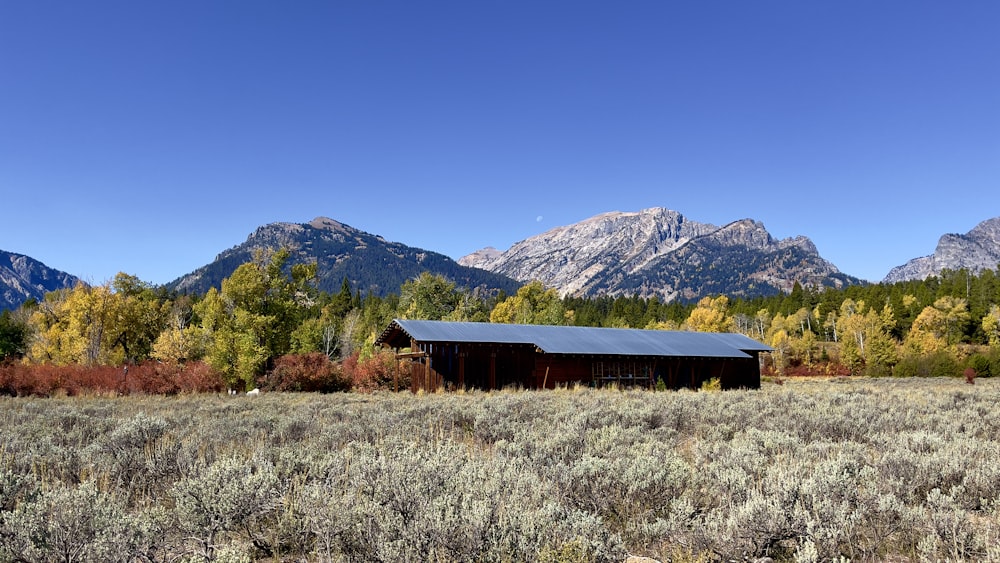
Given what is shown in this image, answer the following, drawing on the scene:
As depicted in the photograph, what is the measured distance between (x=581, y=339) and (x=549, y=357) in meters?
3.28

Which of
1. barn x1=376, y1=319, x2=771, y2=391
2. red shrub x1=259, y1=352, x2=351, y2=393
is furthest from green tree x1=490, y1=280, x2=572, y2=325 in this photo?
red shrub x1=259, y1=352, x2=351, y2=393

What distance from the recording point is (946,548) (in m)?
4.76

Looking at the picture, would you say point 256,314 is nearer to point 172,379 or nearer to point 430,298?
point 172,379

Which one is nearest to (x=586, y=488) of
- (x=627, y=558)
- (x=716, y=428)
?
(x=627, y=558)

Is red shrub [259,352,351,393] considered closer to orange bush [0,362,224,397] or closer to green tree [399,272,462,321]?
orange bush [0,362,224,397]

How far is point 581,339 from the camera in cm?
3412

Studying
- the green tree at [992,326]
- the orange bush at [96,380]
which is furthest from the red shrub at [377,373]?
the green tree at [992,326]

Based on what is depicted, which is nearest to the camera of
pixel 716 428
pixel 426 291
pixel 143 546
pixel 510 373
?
pixel 143 546

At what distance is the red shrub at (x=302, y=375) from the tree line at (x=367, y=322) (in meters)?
0.22

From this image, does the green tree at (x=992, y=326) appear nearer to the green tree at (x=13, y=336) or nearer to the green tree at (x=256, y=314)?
the green tree at (x=256, y=314)

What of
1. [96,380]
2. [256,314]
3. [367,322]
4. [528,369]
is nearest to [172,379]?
[96,380]

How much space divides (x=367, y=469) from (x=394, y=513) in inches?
55.8

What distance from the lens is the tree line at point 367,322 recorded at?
35469 millimetres

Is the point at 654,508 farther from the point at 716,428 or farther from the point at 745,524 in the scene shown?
the point at 716,428
